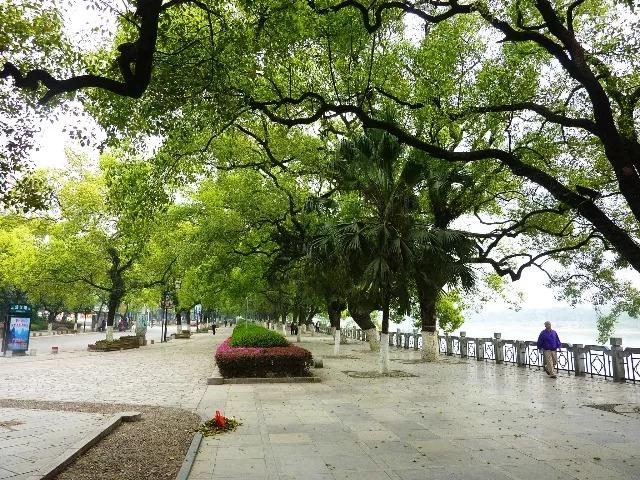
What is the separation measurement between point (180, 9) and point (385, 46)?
636 centimetres

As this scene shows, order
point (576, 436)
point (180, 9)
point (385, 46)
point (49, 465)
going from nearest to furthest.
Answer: point (49, 465), point (576, 436), point (180, 9), point (385, 46)

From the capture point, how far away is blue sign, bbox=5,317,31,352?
24328 millimetres

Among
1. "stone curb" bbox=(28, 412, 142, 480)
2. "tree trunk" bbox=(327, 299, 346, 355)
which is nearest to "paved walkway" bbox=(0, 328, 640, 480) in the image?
"stone curb" bbox=(28, 412, 142, 480)

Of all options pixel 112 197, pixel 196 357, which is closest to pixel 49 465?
pixel 112 197

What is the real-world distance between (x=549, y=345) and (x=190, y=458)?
13.1 metres

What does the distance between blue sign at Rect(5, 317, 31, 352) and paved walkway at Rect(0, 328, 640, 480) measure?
805 centimetres

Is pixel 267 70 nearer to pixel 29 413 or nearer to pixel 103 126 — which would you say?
pixel 103 126

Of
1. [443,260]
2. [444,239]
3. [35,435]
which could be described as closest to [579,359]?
[443,260]

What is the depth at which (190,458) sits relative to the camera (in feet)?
21.1

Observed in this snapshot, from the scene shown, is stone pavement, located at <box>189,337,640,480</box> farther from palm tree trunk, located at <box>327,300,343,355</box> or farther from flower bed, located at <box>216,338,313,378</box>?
palm tree trunk, located at <box>327,300,343,355</box>

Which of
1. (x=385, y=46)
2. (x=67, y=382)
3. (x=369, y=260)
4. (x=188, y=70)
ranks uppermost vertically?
(x=385, y=46)

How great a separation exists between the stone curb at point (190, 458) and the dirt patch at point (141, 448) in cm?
10

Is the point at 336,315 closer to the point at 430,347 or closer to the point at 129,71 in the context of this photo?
the point at 430,347

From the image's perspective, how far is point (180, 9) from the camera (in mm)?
9805
